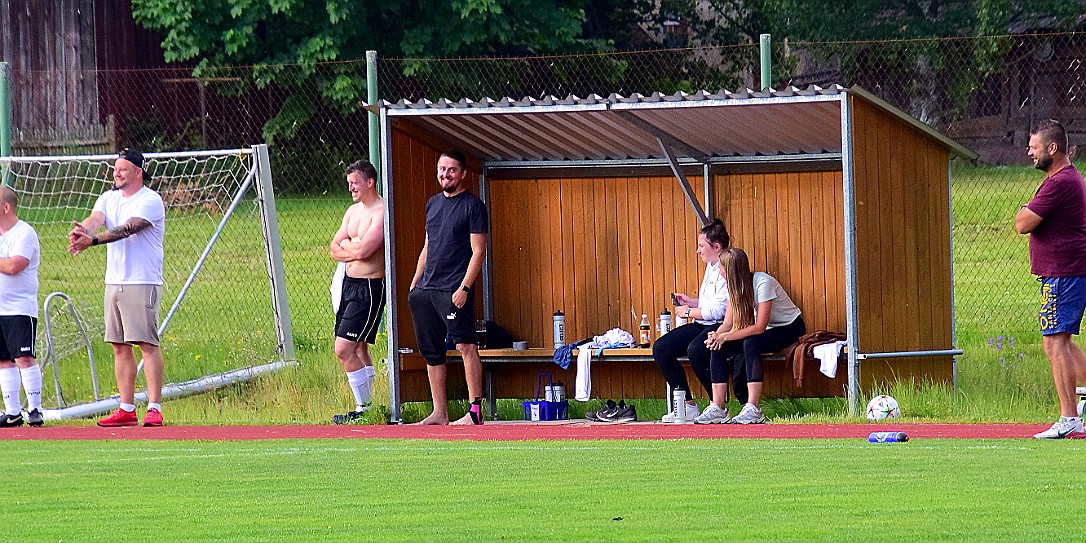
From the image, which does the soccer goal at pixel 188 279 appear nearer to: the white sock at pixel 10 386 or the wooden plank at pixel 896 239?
the white sock at pixel 10 386

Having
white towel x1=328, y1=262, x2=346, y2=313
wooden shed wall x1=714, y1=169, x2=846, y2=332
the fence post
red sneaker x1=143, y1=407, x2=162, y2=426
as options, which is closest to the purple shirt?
wooden shed wall x1=714, y1=169, x2=846, y2=332

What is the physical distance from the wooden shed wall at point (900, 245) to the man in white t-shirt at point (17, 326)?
18.2 ft

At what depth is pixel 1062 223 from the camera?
9.23m

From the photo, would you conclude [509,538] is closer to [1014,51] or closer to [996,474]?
[996,474]

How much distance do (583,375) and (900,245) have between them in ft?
7.55

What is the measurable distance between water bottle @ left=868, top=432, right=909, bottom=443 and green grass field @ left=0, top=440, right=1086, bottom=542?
11cm

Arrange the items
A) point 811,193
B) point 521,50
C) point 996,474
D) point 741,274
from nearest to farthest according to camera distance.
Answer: point 996,474
point 741,274
point 811,193
point 521,50

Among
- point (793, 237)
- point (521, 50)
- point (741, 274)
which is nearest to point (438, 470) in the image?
point (741, 274)

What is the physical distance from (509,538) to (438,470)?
2.18 metres

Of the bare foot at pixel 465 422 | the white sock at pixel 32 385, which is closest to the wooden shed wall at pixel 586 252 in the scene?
the bare foot at pixel 465 422

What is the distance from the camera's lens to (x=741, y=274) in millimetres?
11352

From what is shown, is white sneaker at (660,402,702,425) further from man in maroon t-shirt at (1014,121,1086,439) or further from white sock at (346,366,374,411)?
man in maroon t-shirt at (1014,121,1086,439)

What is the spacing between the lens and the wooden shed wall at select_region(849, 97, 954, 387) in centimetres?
1109

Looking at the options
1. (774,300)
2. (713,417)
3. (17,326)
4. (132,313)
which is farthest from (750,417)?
(17,326)
